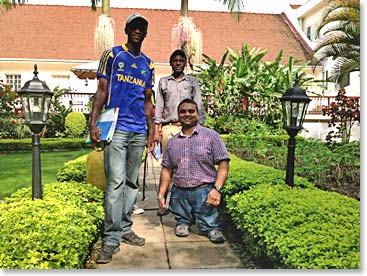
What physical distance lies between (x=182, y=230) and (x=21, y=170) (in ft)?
13.0

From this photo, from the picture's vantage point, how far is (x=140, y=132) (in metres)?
2.78

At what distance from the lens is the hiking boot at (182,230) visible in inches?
120

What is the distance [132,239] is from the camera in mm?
2836

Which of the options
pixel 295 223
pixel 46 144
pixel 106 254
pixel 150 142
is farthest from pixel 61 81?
pixel 295 223

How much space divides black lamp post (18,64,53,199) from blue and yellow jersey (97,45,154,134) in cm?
40

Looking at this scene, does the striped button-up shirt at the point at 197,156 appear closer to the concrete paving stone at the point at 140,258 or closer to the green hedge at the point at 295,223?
the green hedge at the point at 295,223

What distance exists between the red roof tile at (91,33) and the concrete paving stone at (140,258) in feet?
24.5

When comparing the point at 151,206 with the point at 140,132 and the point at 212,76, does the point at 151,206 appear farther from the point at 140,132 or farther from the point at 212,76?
the point at 212,76

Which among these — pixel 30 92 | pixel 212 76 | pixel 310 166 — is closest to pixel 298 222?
pixel 30 92

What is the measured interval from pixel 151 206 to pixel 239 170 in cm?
95

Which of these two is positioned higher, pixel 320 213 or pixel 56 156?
pixel 320 213

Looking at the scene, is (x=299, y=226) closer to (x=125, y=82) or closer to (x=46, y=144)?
(x=125, y=82)

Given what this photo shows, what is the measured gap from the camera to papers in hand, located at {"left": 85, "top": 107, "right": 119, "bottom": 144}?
2.59 m

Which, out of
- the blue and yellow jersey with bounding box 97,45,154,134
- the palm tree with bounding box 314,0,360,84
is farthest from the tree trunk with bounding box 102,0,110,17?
the blue and yellow jersey with bounding box 97,45,154,134
